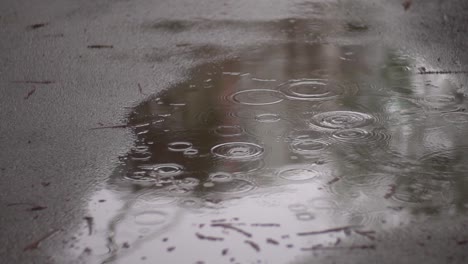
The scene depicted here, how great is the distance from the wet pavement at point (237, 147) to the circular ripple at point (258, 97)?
1 cm

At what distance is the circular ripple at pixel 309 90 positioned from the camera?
13.6 ft

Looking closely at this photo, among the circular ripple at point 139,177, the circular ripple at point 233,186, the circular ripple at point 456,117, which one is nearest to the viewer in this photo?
the circular ripple at point 233,186

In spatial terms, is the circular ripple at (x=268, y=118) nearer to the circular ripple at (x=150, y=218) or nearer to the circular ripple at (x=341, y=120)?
the circular ripple at (x=341, y=120)

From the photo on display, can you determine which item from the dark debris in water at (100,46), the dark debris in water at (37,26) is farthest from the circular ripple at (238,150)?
the dark debris in water at (37,26)

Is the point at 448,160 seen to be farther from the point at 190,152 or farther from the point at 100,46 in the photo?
the point at 100,46

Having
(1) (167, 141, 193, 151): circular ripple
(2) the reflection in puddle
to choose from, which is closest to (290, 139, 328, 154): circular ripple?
(2) the reflection in puddle

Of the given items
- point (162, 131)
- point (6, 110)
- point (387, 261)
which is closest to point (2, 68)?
point (6, 110)

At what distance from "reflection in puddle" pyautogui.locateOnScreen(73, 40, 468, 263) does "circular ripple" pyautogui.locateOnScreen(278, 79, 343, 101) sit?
1cm

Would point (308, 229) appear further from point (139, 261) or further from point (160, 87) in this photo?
point (160, 87)

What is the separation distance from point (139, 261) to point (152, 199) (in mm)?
483

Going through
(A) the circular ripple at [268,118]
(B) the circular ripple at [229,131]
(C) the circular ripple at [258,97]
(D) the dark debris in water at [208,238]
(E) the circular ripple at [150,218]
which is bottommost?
(D) the dark debris in water at [208,238]

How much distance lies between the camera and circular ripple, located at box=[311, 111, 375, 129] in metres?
3.73

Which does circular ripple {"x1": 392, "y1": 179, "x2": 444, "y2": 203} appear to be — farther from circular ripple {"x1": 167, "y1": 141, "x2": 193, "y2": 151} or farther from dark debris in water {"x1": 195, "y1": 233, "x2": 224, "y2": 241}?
circular ripple {"x1": 167, "y1": 141, "x2": 193, "y2": 151}

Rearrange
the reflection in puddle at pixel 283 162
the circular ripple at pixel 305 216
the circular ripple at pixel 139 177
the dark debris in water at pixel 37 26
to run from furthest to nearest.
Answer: the dark debris in water at pixel 37 26 < the circular ripple at pixel 139 177 < the circular ripple at pixel 305 216 < the reflection in puddle at pixel 283 162
